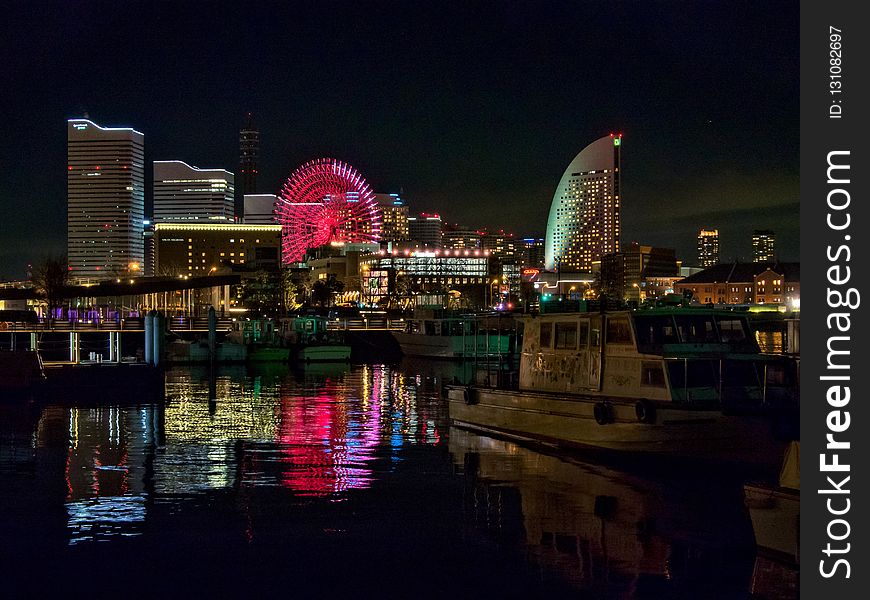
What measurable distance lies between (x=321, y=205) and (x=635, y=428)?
109m

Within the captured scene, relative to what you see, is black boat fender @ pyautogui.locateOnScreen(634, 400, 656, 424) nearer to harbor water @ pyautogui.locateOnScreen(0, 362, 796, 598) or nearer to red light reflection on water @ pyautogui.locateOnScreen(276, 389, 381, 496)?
harbor water @ pyautogui.locateOnScreen(0, 362, 796, 598)

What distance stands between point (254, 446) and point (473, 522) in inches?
468


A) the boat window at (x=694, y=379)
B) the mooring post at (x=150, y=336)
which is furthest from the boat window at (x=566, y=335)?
the mooring post at (x=150, y=336)

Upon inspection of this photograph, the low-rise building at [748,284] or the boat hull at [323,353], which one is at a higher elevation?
the low-rise building at [748,284]

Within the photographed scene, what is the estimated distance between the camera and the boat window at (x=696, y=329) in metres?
26.2

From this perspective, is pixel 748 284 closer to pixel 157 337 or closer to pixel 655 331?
pixel 157 337

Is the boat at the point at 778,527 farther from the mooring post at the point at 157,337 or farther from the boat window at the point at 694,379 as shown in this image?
the mooring post at the point at 157,337

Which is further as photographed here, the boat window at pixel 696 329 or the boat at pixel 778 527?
the boat window at pixel 696 329

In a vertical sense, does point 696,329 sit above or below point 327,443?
above

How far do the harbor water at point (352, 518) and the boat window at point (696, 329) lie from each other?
3.61 meters

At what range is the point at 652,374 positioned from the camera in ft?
83.5

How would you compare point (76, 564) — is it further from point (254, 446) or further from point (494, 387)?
point (494, 387)

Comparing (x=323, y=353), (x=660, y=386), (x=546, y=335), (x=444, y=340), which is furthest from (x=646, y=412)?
(x=444, y=340)

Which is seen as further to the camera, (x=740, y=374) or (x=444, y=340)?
(x=444, y=340)
